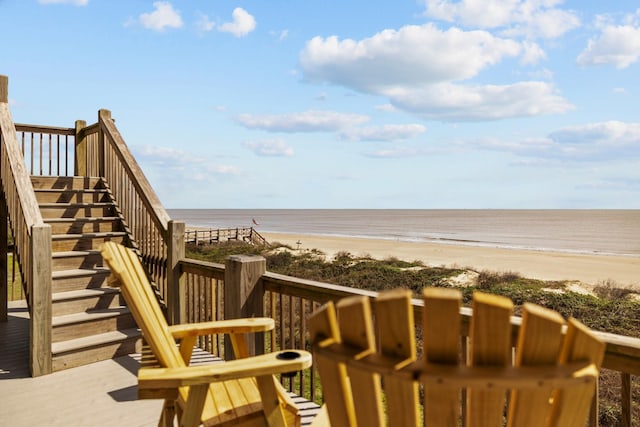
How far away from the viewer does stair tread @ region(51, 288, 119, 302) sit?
15.5 feet

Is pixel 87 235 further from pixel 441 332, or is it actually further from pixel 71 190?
pixel 441 332

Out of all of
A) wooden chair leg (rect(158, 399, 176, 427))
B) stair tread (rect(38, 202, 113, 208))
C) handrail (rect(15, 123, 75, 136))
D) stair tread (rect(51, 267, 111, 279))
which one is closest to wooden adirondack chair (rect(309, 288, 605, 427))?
wooden chair leg (rect(158, 399, 176, 427))

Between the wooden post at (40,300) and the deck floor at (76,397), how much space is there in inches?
6.0

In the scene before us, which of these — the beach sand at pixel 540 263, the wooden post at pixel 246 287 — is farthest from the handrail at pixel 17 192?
the beach sand at pixel 540 263

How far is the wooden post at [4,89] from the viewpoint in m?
6.04

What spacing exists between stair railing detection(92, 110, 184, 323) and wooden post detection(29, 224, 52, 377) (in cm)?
111

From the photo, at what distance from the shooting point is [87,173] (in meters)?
8.16

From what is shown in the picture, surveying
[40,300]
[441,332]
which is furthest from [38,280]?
[441,332]

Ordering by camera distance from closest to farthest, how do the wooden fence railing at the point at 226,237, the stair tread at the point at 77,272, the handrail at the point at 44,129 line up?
the stair tread at the point at 77,272 < the handrail at the point at 44,129 < the wooden fence railing at the point at 226,237

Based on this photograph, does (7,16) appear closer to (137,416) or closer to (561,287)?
(137,416)

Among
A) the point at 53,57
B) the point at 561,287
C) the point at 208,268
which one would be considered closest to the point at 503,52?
the point at 561,287

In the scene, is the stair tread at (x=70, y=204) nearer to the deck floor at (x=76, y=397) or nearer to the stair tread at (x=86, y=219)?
the stair tread at (x=86, y=219)

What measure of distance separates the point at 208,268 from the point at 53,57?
6241mm

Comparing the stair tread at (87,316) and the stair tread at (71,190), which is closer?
the stair tread at (87,316)
